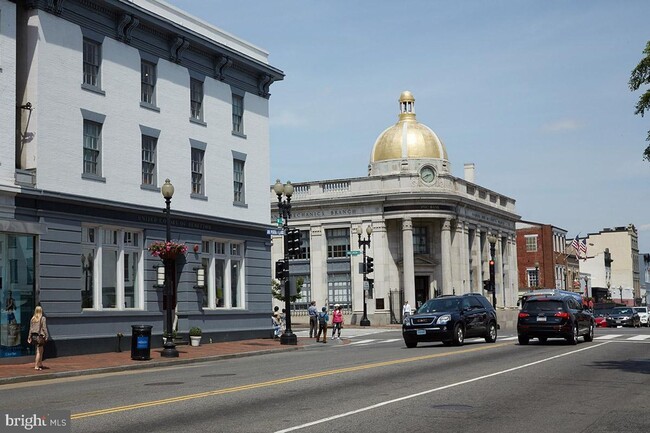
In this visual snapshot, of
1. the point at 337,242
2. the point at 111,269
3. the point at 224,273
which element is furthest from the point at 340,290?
the point at 111,269

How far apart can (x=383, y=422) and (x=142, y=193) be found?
78.0 feet

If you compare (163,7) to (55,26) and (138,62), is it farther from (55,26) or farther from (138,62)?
(55,26)

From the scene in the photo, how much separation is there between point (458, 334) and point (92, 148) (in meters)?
14.4

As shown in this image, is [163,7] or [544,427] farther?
[163,7]

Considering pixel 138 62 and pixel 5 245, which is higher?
pixel 138 62

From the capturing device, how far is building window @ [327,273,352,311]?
2854 inches

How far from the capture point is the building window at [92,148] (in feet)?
106

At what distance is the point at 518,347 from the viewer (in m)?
30.3

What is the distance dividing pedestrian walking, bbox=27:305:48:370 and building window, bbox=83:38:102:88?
9.68 meters

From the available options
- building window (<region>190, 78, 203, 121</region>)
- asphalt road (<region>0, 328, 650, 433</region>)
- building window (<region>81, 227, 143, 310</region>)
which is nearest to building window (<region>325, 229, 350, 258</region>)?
building window (<region>190, 78, 203, 121</region>)

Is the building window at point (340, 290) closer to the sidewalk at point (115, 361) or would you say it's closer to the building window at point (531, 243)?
the sidewalk at point (115, 361)

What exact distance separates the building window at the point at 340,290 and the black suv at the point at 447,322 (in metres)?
38.4

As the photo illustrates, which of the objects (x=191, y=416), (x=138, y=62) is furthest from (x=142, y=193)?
(x=191, y=416)

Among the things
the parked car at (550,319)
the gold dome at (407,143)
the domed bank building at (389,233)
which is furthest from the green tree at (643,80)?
the gold dome at (407,143)
